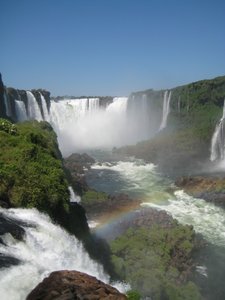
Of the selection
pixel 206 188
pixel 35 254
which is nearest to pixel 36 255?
pixel 35 254

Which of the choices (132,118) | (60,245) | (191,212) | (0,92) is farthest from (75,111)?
(60,245)

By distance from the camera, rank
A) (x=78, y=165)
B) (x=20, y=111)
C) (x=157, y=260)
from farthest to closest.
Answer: (x=20, y=111) < (x=78, y=165) < (x=157, y=260)

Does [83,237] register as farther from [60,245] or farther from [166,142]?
[166,142]

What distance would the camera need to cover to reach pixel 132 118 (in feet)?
238

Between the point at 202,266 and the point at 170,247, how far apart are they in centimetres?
194

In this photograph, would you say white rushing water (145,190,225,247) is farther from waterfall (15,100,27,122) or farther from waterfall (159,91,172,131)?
waterfall (159,91,172,131)

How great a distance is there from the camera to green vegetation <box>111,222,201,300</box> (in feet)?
54.8

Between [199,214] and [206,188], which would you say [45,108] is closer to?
[206,188]

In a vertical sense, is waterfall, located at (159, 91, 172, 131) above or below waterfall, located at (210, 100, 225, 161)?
above

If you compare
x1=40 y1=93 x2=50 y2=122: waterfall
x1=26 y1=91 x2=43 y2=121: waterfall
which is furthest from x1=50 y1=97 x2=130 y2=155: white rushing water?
x1=26 y1=91 x2=43 y2=121: waterfall

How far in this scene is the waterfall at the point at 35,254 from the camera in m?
8.77

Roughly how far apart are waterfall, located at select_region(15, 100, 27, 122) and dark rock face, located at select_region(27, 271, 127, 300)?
1699 inches

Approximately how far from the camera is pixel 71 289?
875 cm

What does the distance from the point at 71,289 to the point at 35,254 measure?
94.2 inches
